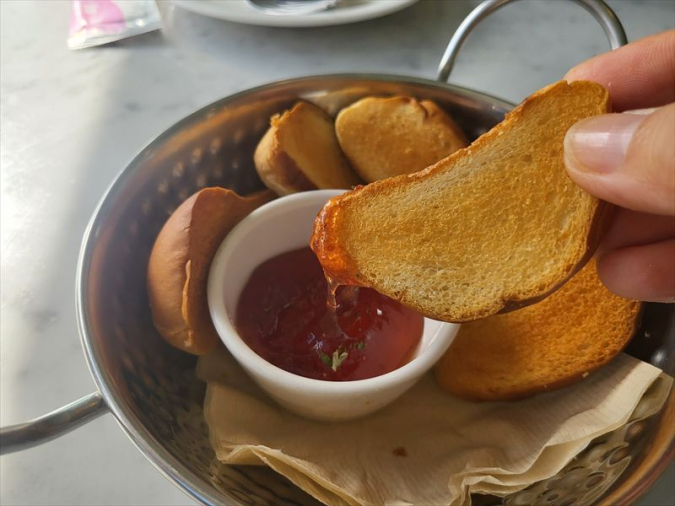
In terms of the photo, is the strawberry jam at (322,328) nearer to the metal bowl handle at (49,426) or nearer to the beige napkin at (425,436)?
the beige napkin at (425,436)

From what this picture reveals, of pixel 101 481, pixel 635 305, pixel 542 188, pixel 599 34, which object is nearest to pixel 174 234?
pixel 101 481

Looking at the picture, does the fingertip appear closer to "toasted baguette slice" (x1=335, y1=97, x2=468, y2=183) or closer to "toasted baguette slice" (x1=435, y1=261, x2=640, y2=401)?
"toasted baguette slice" (x1=435, y1=261, x2=640, y2=401)

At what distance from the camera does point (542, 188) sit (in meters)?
0.58

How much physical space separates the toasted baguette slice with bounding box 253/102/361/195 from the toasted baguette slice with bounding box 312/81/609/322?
197mm

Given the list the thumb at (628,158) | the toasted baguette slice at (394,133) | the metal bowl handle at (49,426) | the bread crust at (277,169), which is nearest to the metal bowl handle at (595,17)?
the toasted baguette slice at (394,133)

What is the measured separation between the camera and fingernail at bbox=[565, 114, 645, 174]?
0.47 meters

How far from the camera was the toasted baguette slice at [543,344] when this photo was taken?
662mm

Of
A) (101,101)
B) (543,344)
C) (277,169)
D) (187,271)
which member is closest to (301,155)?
(277,169)

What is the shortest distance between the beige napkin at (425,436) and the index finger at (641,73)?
10.3 inches

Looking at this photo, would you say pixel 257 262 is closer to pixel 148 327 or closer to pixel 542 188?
pixel 148 327

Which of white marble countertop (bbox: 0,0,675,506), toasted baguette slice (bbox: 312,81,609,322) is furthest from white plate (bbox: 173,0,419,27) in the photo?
toasted baguette slice (bbox: 312,81,609,322)

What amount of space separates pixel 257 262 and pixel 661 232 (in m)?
0.43

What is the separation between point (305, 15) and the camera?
1.06m

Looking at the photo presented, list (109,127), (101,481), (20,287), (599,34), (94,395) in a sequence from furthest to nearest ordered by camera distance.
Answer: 1. (599,34)
2. (109,127)
3. (20,287)
4. (101,481)
5. (94,395)
